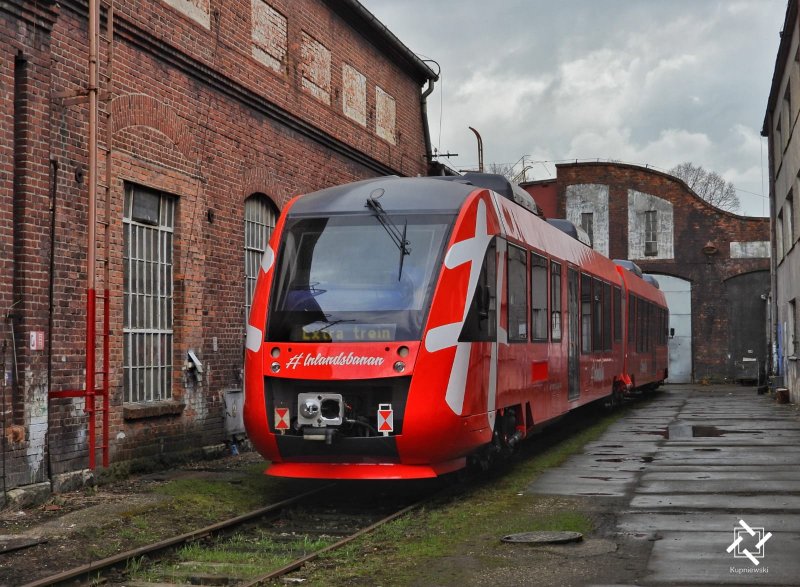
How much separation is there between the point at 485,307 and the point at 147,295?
4698 mm

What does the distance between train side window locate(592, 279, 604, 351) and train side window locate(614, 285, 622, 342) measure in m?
2.03

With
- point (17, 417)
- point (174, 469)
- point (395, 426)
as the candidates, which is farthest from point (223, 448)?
point (395, 426)

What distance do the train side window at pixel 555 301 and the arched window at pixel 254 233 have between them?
4242mm

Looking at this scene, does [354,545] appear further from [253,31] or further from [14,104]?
[253,31]

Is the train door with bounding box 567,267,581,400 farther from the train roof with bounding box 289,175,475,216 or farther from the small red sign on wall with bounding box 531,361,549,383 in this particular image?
the train roof with bounding box 289,175,475,216

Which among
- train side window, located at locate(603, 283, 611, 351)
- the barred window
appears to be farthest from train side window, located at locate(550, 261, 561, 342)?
the barred window

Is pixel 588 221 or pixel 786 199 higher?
pixel 588 221

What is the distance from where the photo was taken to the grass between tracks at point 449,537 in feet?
23.2

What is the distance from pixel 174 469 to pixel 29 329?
321 centimetres

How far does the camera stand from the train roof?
10359mm

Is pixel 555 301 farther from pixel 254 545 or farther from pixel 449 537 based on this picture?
pixel 254 545

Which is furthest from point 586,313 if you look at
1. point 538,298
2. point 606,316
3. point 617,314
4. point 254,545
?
point 254,545

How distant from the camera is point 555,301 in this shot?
14.2 meters

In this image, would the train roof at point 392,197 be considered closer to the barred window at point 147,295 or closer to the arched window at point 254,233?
the barred window at point 147,295
